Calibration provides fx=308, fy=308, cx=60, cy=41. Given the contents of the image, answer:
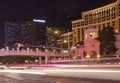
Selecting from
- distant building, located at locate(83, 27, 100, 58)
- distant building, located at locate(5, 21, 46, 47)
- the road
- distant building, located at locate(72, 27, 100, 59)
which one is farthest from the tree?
the road

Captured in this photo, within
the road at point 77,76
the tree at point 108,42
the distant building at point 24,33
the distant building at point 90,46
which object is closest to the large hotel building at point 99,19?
the distant building at point 90,46

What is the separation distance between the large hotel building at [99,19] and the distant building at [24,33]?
19379 mm

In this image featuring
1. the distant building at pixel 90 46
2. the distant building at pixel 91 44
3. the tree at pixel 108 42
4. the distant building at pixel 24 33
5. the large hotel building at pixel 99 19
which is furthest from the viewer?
the distant building at pixel 24 33

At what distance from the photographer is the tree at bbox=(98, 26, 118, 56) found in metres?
95.4

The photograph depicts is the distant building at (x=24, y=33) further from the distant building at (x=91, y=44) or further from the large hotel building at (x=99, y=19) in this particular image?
the distant building at (x=91, y=44)

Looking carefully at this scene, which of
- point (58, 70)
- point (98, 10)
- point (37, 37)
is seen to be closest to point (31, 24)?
point (37, 37)

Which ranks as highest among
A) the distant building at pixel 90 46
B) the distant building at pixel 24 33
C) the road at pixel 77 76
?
the distant building at pixel 24 33

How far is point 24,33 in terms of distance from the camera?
478 feet

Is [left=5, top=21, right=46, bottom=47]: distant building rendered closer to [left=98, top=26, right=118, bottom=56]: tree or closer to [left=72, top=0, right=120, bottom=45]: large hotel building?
[left=72, top=0, right=120, bottom=45]: large hotel building

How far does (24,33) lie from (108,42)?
58640mm

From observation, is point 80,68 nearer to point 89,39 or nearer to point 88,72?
point 88,72

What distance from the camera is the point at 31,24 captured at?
14125cm

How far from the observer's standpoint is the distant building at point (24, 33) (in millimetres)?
139625

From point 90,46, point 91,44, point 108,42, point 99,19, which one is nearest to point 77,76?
point 108,42
